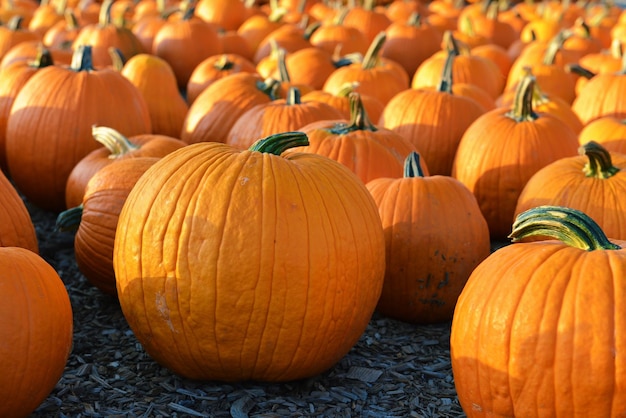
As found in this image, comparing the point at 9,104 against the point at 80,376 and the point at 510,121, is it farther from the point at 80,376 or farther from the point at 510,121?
the point at 510,121

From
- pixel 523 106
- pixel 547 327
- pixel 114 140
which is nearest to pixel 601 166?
pixel 523 106

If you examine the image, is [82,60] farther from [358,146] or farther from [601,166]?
[601,166]

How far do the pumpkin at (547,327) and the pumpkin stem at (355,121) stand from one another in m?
1.68

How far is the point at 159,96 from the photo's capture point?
20.8 feet

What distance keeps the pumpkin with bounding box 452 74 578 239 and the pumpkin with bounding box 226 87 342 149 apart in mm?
886

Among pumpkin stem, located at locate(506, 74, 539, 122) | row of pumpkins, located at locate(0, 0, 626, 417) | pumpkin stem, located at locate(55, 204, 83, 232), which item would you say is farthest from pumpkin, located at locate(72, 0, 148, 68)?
pumpkin stem, located at locate(506, 74, 539, 122)

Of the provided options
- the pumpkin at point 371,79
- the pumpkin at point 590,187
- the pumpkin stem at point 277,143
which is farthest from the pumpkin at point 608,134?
the pumpkin stem at point 277,143

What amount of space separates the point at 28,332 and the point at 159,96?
3.84 meters

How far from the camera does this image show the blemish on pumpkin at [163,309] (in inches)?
116

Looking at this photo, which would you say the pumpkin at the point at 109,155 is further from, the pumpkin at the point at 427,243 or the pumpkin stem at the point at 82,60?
the pumpkin at the point at 427,243

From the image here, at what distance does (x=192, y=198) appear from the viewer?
2.94 meters

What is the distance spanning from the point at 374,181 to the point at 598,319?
167 centimetres

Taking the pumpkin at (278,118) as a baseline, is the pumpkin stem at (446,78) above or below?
above

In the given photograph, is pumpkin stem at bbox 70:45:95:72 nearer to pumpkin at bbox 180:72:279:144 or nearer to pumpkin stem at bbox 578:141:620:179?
pumpkin at bbox 180:72:279:144
